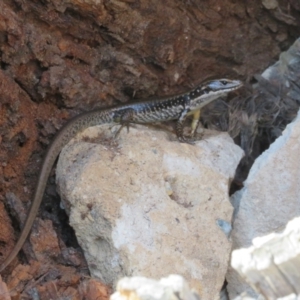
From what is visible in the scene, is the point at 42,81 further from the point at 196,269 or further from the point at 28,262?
the point at 196,269

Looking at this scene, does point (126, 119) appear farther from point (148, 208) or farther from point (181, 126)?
point (148, 208)

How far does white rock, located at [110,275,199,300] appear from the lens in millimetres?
2051

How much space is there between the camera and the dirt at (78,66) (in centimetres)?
383

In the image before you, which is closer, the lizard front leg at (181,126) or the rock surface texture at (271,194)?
the rock surface texture at (271,194)

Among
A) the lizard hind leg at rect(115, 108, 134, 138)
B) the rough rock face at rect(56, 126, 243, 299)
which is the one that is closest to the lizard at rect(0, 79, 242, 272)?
the lizard hind leg at rect(115, 108, 134, 138)

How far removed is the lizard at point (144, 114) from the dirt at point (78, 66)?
12 cm

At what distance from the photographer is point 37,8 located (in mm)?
4051

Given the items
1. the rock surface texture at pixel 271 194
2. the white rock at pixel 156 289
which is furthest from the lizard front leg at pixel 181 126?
the white rock at pixel 156 289

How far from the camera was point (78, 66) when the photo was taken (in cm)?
441

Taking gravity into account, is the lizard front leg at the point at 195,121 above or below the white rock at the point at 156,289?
below

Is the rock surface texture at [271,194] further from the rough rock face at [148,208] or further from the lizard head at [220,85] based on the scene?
the lizard head at [220,85]

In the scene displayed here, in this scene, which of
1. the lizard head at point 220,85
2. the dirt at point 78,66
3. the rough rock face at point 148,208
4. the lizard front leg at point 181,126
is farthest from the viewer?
the lizard head at point 220,85

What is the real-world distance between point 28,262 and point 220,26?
2.55 meters

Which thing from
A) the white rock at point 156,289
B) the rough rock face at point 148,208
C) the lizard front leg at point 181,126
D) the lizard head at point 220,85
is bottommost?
the rough rock face at point 148,208
